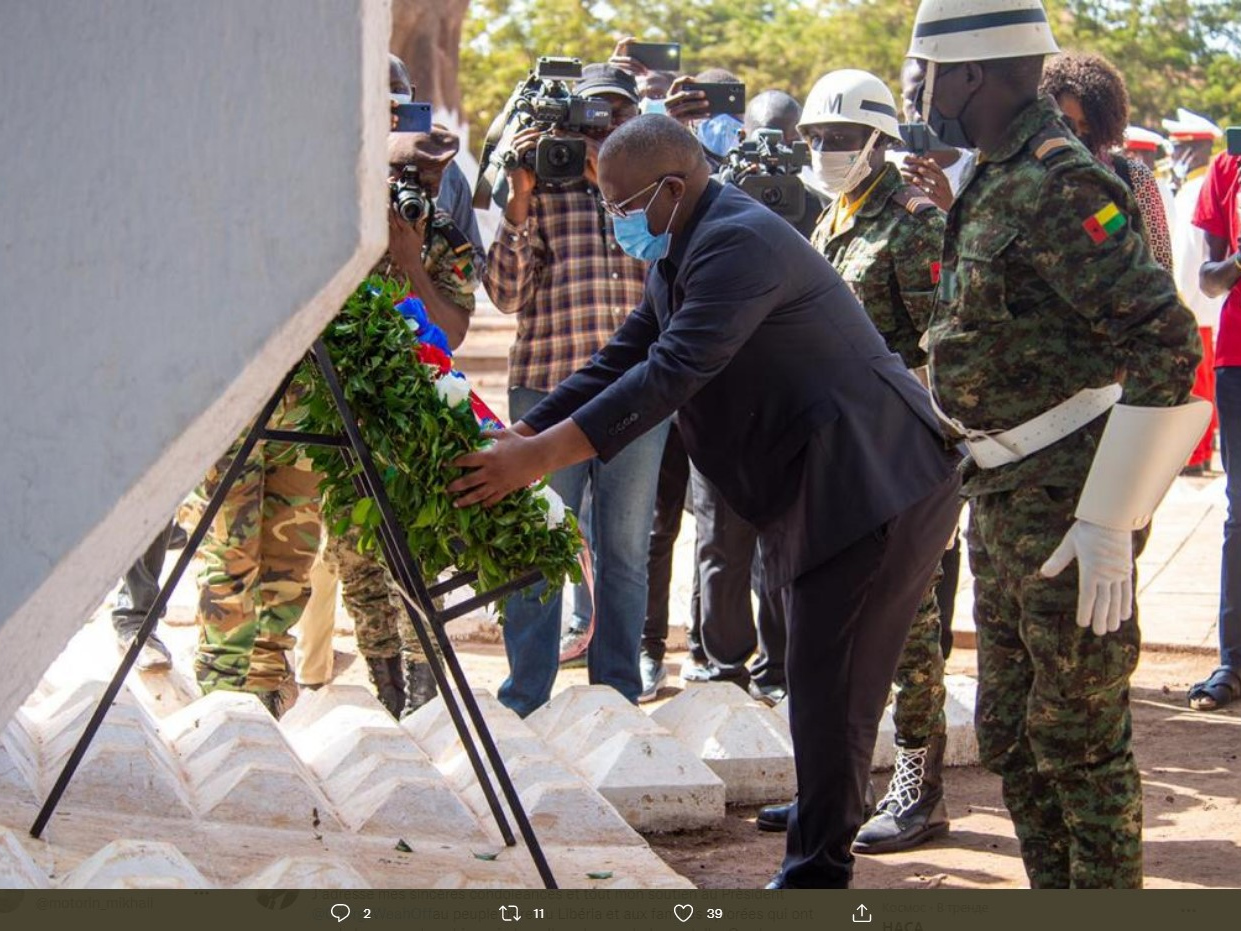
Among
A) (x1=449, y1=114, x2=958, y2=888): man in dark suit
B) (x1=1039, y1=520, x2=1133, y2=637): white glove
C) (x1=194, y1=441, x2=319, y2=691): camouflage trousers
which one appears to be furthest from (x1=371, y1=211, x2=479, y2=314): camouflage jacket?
(x1=1039, y1=520, x2=1133, y2=637): white glove

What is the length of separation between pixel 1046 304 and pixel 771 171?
9.68 feet

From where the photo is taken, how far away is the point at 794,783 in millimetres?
5578

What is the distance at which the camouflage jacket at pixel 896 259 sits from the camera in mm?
5352

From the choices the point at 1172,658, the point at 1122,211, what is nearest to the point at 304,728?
the point at 1122,211

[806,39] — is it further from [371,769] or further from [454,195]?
[371,769]

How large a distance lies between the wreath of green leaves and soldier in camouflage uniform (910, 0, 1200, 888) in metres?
0.99

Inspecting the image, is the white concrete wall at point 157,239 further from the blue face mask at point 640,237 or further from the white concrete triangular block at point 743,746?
the white concrete triangular block at point 743,746

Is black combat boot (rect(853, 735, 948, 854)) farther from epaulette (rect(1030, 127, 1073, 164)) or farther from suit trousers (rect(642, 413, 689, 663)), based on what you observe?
suit trousers (rect(642, 413, 689, 663))

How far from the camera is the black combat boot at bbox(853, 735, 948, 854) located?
5.01 metres

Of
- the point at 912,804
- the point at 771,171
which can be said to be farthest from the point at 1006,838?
the point at 771,171

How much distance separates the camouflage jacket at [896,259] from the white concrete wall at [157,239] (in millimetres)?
3049

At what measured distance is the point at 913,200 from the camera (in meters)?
5.47

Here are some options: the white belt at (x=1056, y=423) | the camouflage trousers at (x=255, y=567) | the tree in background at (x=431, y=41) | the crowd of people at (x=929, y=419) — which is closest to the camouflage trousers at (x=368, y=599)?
the camouflage trousers at (x=255, y=567)

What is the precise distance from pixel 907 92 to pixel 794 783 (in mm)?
2424
